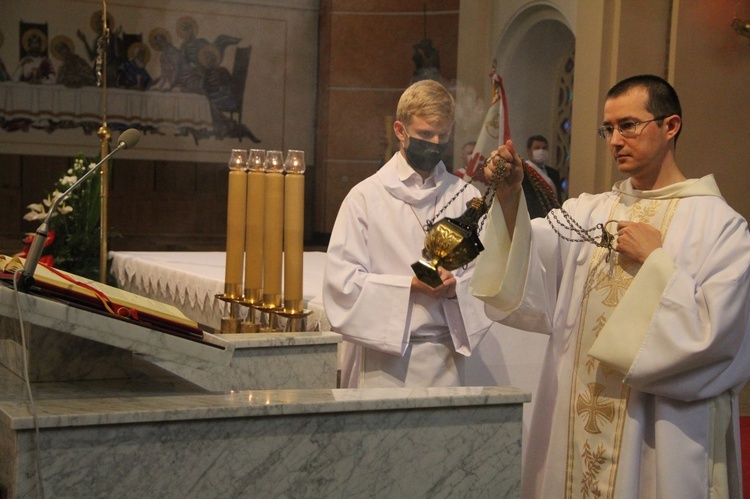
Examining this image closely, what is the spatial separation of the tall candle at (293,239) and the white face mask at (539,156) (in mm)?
5515

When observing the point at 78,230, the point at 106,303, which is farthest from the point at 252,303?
the point at 78,230

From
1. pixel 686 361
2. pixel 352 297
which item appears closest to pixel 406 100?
pixel 352 297

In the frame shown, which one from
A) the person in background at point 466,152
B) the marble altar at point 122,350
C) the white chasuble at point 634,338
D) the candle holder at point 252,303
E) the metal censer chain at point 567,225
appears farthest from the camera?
the person in background at point 466,152

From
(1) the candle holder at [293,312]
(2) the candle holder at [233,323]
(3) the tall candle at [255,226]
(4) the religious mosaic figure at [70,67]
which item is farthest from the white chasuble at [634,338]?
(4) the religious mosaic figure at [70,67]

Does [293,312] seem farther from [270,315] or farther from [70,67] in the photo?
[70,67]

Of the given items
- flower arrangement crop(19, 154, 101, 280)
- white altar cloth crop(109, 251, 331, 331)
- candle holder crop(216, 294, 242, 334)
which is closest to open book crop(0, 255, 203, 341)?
candle holder crop(216, 294, 242, 334)

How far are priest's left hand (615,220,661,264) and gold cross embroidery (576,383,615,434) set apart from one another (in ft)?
1.30

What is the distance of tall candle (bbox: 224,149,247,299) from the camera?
339 cm

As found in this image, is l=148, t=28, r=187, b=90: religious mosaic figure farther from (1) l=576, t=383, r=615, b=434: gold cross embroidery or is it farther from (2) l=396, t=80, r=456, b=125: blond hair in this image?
(1) l=576, t=383, r=615, b=434: gold cross embroidery

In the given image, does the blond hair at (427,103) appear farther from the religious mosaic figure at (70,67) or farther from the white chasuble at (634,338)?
the religious mosaic figure at (70,67)

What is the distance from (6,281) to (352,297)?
1.44 metres

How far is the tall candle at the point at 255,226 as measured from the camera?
3365 millimetres

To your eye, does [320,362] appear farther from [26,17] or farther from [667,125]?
[26,17]

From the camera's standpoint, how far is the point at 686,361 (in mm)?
2398
